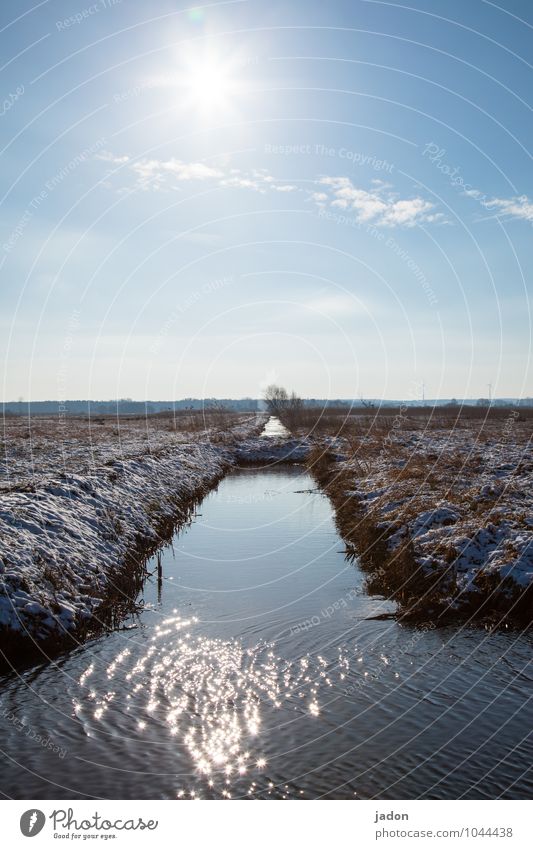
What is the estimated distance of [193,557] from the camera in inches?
893

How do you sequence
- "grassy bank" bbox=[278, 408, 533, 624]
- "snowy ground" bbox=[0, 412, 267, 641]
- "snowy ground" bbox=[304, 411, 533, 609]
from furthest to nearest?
"snowy ground" bbox=[304, 411, 533, 609] → "grassy bank" bbox=[278, 408, 533, 624] → "snowy ground" bbox=[0, 412, 267, 641]

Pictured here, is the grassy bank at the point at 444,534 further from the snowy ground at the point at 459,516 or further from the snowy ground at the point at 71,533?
the snowy ground at the point at 71,533

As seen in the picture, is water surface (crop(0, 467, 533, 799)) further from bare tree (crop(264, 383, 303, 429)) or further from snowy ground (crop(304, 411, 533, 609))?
bare tree (crop(264, 383, 303, 429))

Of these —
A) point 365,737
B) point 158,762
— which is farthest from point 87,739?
point 365,737

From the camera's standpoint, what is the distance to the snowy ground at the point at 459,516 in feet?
53.8

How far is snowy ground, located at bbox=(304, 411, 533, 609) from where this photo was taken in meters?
16.4

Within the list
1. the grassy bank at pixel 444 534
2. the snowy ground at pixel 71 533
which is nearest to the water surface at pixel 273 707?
the grassy bank at pixel 444 534

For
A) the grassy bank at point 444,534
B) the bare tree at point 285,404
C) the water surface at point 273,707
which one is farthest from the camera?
the bare tree at point 285,404

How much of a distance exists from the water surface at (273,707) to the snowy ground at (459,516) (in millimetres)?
1784

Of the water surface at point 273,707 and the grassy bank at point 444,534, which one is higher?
the grassy bank at point 444,534

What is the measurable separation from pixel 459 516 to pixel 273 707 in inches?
468

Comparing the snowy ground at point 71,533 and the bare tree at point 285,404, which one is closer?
the snowy ground at point 71,533

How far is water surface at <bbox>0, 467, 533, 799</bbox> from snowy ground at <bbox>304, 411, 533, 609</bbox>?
178 cm

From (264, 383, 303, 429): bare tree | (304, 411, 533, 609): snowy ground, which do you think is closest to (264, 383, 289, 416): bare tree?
(264, 383, 303, 429): bare tree
